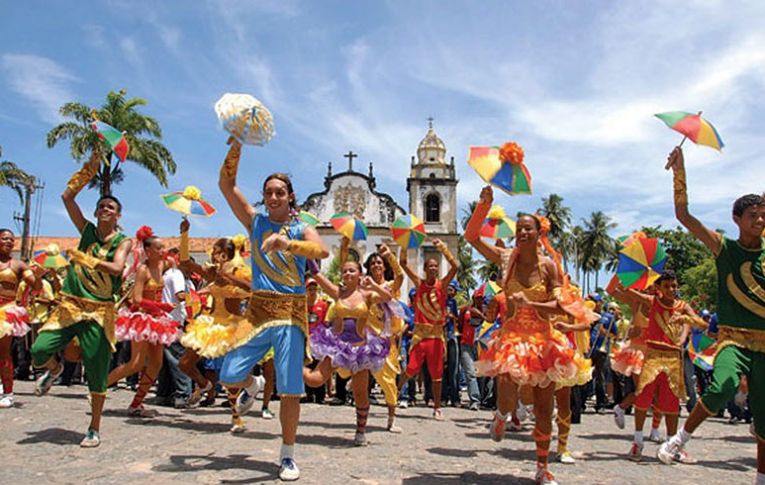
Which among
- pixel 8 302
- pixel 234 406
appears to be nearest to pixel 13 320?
pixel 8 302

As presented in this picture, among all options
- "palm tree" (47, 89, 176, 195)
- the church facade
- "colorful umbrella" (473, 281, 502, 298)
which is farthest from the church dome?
"colorful umbrella" (473, 281, 502, 298)

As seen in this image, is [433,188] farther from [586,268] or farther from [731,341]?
[731,341]

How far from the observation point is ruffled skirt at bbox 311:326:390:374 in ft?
23.4

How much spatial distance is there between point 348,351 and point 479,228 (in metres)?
2.22

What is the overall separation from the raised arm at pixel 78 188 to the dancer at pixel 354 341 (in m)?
2.60

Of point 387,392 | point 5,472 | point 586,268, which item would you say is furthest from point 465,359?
point 586,268

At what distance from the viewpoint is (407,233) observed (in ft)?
32.9

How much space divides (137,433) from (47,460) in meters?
1.61

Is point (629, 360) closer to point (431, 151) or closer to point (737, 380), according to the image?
point (737, 380)

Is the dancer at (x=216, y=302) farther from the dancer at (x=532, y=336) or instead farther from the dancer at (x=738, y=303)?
the dancer at (x=738, y=303)

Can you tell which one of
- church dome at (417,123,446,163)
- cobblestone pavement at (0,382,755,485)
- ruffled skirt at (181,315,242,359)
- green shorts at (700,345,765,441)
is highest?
church dome at (417,123,446,163)

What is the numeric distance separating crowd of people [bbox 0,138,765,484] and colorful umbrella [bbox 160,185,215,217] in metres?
0.36

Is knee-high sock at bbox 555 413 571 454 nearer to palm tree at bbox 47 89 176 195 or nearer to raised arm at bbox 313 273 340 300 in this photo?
raised arm at bbox 313 273 340 300

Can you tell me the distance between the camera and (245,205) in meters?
5.76
